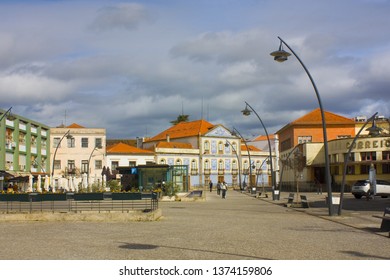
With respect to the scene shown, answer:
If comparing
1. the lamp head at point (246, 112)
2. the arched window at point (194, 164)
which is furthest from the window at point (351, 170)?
the arched window at point (194, 164)

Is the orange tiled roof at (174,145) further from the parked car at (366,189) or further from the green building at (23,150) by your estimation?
the parked car at (366,189)

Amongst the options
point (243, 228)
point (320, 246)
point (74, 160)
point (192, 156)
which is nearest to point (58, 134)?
point (74, 160)

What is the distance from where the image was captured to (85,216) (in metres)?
21.2

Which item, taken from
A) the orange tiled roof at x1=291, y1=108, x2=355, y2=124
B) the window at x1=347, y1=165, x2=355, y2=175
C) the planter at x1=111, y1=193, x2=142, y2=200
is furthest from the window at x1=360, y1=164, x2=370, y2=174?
the planter at x1=111, y1=193, x2=142, y2=200

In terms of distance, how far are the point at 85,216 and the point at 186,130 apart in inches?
3204

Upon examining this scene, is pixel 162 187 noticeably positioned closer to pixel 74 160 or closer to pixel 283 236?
pixel 283 236

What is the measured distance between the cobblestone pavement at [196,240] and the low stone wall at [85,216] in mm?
636

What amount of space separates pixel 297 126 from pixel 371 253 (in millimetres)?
66332

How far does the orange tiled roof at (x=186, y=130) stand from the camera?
9831cm

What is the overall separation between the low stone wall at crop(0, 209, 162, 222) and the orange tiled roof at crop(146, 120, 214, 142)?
7487cm

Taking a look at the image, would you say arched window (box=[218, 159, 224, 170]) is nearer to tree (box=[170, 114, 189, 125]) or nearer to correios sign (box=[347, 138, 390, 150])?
tree (box=[170, 114, 189, 125])

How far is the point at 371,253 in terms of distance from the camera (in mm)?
11820

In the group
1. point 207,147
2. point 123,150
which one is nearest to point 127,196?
point 123,150

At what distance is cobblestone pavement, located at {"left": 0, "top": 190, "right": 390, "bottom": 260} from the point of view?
11453 millimetres
